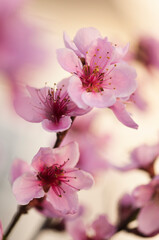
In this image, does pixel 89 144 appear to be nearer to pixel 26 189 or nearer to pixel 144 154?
pixel 144 154

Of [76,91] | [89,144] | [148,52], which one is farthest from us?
[148,52]

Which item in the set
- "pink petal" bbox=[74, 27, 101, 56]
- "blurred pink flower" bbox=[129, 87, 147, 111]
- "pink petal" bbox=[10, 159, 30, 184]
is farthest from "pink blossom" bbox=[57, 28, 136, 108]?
"blurred pink flower" bbox=[129, 87, 147, 111]

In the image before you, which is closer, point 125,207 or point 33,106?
point 33,106

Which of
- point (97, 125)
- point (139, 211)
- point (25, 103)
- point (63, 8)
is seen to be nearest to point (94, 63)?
point (25, 103)

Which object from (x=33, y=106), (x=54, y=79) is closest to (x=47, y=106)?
(x=33, y=106)

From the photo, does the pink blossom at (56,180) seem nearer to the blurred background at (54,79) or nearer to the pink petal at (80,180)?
the pink petal at (80,180)

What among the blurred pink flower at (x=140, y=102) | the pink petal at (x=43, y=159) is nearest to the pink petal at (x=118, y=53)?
the pink petal at (x=43, y=159)

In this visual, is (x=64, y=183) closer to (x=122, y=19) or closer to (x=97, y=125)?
(x=97, y=125)
